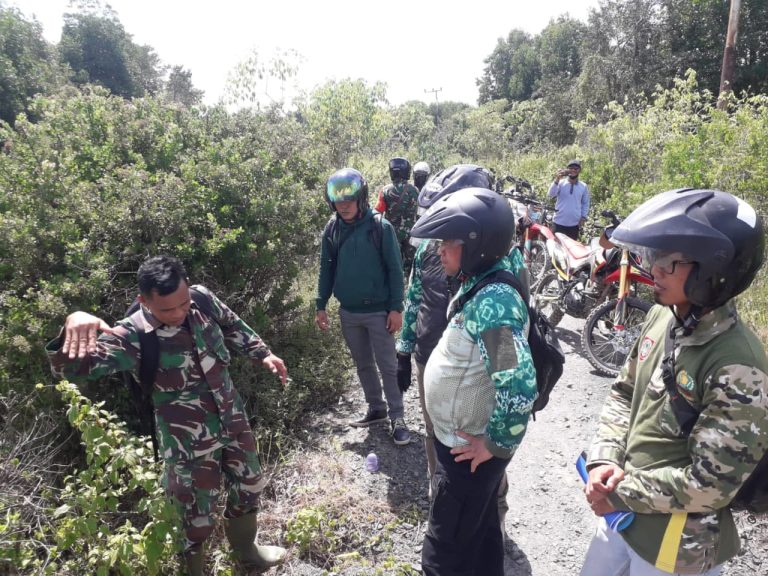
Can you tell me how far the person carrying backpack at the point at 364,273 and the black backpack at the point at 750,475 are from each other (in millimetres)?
2254

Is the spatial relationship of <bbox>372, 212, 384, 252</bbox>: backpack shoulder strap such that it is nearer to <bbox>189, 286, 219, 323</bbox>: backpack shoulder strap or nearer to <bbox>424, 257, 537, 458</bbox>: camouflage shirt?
<bbox>189, 286, 219, 323</bbox>: backpack shoulder strap

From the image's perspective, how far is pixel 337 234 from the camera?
359 cm

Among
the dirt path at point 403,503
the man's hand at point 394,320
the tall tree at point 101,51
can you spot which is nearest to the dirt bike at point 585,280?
the dirt path at point 403,503

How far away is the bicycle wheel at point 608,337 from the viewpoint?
15.0 feet

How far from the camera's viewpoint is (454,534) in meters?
1.87

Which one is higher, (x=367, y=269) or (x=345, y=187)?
(x=345, y=187)

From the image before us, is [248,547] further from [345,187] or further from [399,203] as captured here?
[399,203]

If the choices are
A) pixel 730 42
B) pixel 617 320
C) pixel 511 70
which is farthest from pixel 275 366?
pixel 511 70

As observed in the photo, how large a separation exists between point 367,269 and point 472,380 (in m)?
1.80

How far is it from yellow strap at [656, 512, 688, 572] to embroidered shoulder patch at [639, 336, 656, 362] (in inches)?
18.4

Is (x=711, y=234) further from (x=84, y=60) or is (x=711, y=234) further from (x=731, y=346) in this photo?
(x=84, y=60)

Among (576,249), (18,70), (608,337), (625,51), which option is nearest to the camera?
(608,337)

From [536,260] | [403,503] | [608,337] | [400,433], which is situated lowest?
[403,503]

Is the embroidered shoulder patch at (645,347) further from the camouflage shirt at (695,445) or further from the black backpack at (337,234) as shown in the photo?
the black backpack at (337,234)
